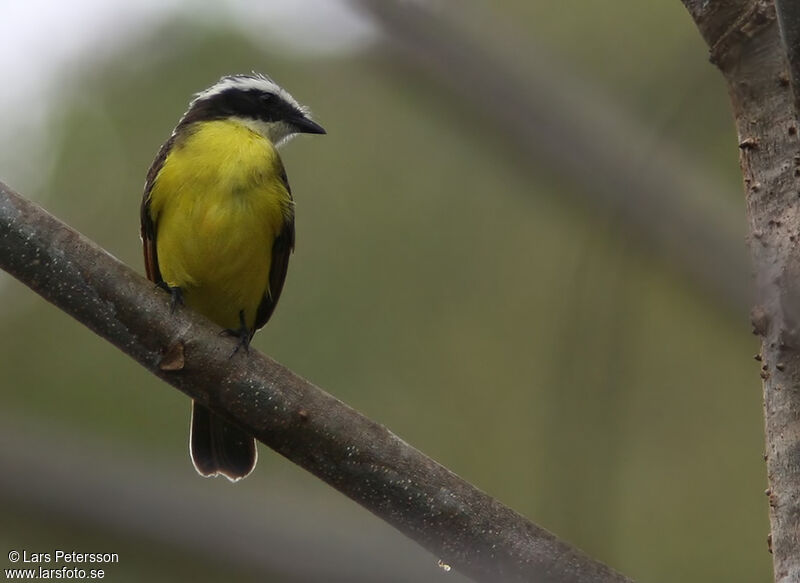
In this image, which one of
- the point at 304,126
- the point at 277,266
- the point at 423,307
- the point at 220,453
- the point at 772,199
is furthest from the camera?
the point at 423,307

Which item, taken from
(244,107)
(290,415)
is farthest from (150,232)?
(290,415)

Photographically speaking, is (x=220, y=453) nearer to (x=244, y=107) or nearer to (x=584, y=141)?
(x=244, y=107)

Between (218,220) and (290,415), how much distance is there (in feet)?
4.99

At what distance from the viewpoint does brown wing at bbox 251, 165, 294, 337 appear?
429cm

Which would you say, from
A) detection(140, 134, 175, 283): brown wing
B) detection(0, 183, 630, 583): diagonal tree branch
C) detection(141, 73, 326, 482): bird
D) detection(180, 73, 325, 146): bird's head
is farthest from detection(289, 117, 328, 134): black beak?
detection(0, 183, 630, 583): diagonal tree branch

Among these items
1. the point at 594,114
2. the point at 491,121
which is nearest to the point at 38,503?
the point at 491,121

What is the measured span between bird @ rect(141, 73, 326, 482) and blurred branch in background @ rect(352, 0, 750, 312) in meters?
2.17

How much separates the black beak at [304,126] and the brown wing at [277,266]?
0.64 meters

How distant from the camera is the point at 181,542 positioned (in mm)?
1263

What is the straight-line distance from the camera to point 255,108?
4.82 m

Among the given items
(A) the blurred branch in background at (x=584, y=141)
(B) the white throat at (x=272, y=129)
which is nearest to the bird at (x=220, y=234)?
(B) the white throat at (x=272, y=129)

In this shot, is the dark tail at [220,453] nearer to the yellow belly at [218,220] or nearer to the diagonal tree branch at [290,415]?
the yellow belly at [218,220]

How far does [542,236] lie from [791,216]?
4.99 m

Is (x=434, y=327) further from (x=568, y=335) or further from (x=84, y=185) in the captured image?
(x=568, y=335)
